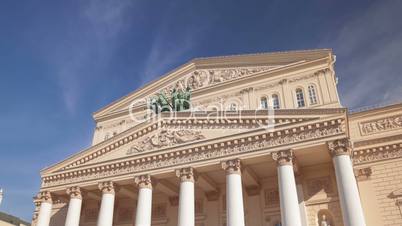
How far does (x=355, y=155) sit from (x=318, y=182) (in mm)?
3337

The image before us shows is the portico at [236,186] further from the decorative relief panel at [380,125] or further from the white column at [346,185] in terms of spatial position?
the decorative relief panel at [380,125]

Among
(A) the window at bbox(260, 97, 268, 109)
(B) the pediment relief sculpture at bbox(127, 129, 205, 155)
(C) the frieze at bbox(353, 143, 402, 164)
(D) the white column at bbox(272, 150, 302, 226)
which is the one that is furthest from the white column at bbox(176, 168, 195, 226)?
(A) the window at bbox(260, 97, 268, 109)

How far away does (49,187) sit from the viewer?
78.7 feet

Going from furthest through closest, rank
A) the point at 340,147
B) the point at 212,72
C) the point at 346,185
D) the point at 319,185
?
the point at 212,72, the point at 319,185, the point at 340,147, the point at 346,185

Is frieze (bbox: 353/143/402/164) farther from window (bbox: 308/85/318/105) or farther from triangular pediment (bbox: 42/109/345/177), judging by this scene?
triangular pediment (bbox: 42/109/345/177)

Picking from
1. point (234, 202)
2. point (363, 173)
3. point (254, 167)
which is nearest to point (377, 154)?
point (363, 173)

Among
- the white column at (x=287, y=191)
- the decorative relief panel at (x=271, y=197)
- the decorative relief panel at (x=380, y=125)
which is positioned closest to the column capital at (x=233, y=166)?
the white column at (x=287, y=191)

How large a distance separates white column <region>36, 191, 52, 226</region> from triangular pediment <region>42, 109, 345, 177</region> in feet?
5.21

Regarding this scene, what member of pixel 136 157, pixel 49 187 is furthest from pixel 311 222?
pixel 49 187

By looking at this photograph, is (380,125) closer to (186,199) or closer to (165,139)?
(186,199)

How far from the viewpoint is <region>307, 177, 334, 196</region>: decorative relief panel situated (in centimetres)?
2047

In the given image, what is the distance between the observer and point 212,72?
107 feet

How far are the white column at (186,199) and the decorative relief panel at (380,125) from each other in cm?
1156

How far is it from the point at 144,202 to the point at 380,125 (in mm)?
15255
